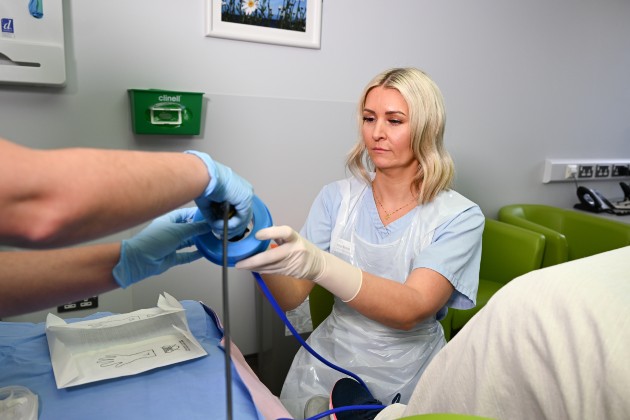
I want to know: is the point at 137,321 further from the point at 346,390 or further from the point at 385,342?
the point at 385,342

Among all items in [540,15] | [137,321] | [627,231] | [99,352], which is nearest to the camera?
[99,352]

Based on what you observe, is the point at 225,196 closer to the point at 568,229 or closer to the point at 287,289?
the point at 287,289

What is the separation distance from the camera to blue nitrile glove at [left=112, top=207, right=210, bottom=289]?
759mm

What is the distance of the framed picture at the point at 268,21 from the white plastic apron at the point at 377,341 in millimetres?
922

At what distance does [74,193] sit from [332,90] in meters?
1.70

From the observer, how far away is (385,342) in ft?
4.17

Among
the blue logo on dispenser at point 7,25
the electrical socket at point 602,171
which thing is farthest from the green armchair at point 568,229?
the blue logo on dispenser at point 7,25

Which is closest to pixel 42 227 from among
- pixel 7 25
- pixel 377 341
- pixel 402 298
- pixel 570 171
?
pixel 402 298

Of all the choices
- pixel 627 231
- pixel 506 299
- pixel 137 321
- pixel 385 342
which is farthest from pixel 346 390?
pixel 627 231

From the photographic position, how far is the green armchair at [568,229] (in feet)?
7.06

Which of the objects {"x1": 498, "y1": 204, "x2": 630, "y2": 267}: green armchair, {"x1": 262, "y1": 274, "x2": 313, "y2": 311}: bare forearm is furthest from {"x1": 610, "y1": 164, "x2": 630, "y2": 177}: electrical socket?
{"x1": 262, "y1": 274, "x2": 313, "y2": 311}: bare forearm

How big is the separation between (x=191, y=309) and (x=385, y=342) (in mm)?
523

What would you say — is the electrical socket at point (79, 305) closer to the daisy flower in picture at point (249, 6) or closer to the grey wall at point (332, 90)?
the grey wall at point (332, 90)

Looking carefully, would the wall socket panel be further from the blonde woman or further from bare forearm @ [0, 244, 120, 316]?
bare forearm @ [0, 244, 120, 316]
